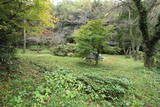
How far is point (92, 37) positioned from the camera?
31.4 ft

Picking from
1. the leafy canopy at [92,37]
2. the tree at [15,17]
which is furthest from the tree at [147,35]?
the tree at [15,17]

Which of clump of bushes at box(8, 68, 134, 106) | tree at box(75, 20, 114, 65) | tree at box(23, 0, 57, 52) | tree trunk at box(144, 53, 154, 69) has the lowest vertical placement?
clump of bushes at box(8, 68, 134, 106)

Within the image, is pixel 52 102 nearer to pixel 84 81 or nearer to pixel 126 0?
pixel 84 81

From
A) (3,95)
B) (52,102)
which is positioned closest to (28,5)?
(3,95)

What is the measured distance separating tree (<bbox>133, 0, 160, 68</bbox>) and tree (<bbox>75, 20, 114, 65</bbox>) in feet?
6.63

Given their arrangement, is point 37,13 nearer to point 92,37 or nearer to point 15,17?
point 15,17

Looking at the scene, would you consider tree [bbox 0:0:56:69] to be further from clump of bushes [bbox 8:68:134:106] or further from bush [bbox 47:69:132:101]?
bush [bbox 47:69:132:101]

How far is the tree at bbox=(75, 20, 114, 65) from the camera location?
383 inches

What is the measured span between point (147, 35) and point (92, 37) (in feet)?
12.1

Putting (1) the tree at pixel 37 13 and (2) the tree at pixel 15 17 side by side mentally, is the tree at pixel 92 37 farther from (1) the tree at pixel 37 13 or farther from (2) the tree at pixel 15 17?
(2) the tree at pixel 15 17

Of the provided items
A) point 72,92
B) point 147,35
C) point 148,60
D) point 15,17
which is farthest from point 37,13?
point 148,60

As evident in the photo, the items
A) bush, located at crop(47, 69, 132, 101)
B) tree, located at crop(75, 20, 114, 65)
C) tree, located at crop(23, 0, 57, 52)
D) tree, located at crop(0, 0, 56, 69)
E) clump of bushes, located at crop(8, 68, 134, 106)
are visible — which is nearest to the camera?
clump of bushes, located at crop(8, 68, 134, 106)

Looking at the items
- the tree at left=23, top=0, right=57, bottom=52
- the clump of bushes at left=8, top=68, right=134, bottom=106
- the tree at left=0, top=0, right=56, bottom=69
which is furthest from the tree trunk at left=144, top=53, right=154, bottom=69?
the tree at left=0, top=0, right=56, bottom=69

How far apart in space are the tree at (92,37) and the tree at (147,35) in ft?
6.63
